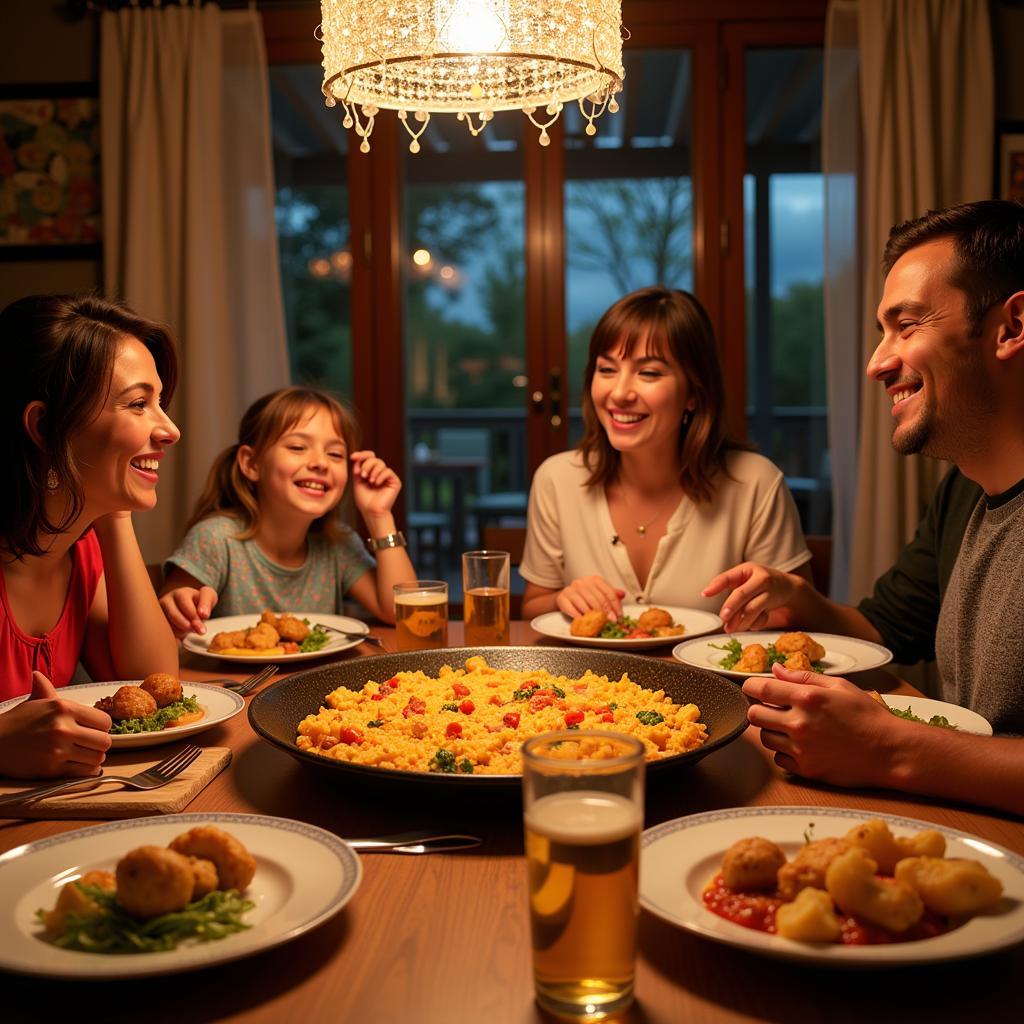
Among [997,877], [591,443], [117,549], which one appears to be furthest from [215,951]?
[591,443]

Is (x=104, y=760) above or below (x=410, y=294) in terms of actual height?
below

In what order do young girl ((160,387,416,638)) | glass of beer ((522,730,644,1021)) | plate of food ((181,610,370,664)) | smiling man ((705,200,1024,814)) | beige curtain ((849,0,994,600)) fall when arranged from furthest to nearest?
beige curtain ((849,0,994,600))
young girl ((160,387,416,638))
plate of food ((181,610,370,664))
smiling man ((705,200,1024,814))
glass of beer ((522,730,644,1021))

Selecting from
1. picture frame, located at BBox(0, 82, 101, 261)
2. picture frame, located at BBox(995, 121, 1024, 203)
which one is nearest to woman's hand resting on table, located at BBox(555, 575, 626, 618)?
picture frame, located at BBox(995, 121, 1024, 203)

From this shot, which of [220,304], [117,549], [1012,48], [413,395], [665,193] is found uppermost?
[1012,48]

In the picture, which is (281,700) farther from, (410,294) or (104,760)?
(410,294)

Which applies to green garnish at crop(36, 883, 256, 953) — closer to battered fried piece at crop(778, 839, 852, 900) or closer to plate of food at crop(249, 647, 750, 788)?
plate of food at crop(249, 647, 750, 788)

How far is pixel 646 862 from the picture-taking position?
0.96m

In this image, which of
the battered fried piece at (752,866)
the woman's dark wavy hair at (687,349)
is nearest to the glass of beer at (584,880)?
the battered fried piece at (752,866)

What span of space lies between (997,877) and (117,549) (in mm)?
1553

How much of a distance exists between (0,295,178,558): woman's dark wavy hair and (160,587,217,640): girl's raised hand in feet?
1.00

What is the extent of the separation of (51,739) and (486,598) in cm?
87

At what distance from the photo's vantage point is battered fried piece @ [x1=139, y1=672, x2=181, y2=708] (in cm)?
147

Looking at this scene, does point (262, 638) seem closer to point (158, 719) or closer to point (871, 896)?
point (158, 719)

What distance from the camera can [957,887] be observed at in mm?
842
